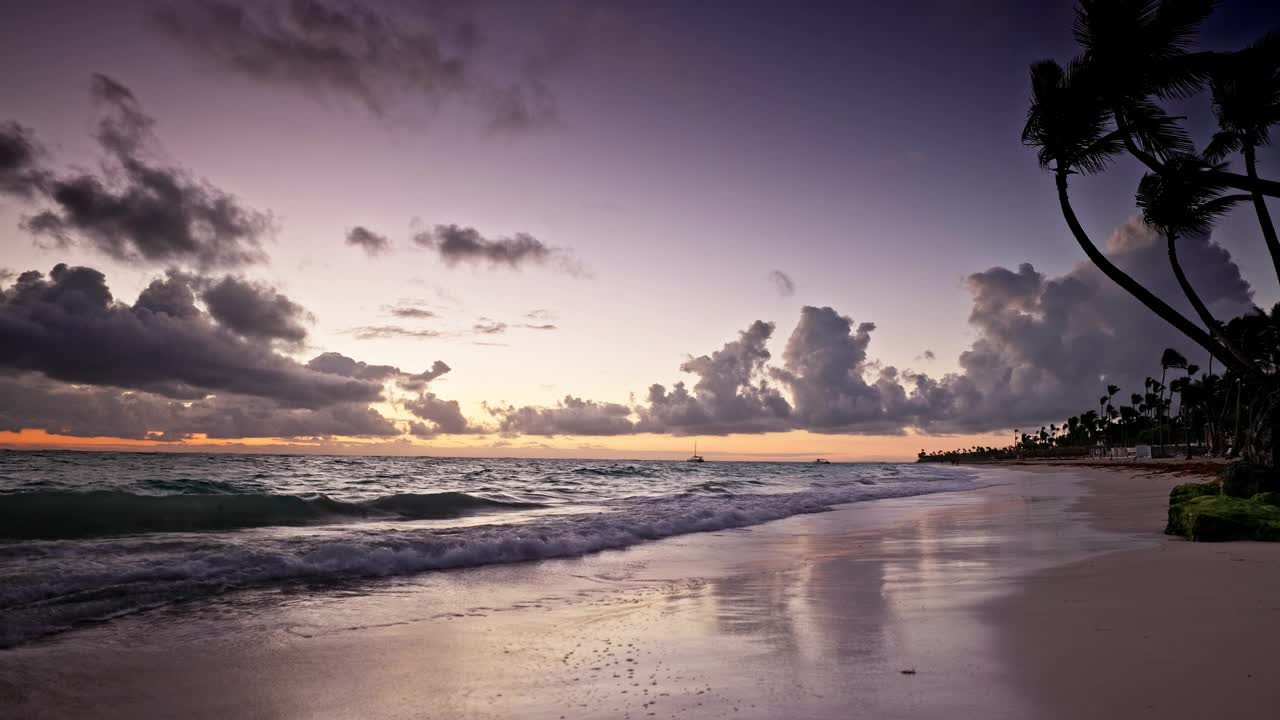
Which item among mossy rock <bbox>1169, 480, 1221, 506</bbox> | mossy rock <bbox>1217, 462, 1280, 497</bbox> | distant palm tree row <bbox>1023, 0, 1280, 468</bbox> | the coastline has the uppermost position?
distant palm tree row <bbox>1023, 0, 1280, 468</bbox>

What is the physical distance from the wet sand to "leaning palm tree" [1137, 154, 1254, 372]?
8.94m

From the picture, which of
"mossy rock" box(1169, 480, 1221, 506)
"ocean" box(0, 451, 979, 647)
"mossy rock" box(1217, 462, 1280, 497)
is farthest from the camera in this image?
"mossy rock" box(1169, 480, 1221, 506)

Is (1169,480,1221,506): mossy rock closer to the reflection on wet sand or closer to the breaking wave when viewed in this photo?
the reflection on wet sand

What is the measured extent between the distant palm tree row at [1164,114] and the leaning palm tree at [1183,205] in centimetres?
4

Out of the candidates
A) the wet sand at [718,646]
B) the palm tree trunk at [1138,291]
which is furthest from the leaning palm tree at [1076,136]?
the wet sand at [718,646]

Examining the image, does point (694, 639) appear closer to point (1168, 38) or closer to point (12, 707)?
point (12, 707)

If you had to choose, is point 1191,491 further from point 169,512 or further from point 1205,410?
point 1205,410

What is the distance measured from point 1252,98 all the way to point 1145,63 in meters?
3.11

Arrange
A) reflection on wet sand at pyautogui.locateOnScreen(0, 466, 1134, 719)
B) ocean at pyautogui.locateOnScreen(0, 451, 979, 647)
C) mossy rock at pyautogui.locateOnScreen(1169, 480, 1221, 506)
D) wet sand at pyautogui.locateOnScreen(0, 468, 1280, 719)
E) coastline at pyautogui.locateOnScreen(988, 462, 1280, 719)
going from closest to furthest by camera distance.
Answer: coastline at pyautogui.locateOnScreen(988, 462, 1280, 719)
wet sand at pyautogui.locateOnScreen(0, 468, 1280, 719)
reflection on wet sand at pyautogui.locateOnScreen(0, 466, 1134, 719)
ocean at pyautogui.locateOnScreen(0, 451, 979, 647)
mossy rock at pyautogui.locateOnScreen(1169, 480, 1221, 506)

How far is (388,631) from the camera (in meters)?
6.63

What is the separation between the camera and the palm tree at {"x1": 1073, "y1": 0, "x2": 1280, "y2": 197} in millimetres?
13297

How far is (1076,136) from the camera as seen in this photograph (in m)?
14.4

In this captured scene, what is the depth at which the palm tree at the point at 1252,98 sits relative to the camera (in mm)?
13906

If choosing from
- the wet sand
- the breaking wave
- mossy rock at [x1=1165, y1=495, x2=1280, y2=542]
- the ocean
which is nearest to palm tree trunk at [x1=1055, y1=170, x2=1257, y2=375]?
mossy rock at [x1=1165, y1=495, x2=1280, y2=542]
